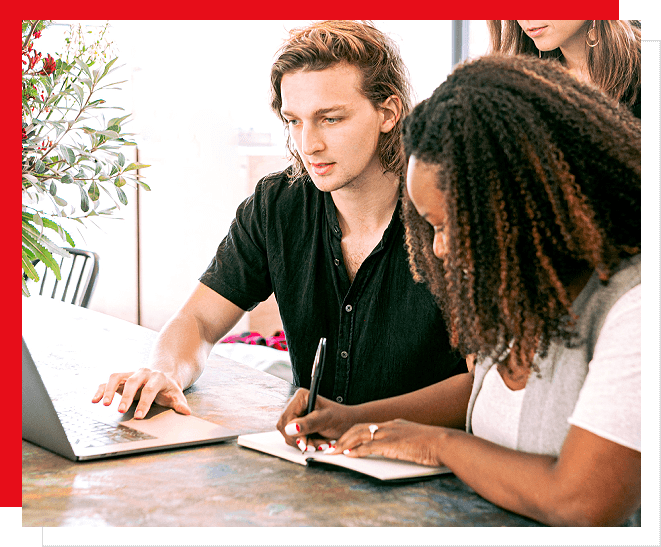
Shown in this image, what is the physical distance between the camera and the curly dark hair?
2.64 ft

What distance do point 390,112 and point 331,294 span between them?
0.43 metres

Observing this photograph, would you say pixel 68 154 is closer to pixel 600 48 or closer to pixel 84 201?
pixel 84 201

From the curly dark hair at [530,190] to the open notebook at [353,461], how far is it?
7.7 inches

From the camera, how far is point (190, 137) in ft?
12.6

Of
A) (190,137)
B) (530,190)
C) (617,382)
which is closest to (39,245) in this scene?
(530,190)

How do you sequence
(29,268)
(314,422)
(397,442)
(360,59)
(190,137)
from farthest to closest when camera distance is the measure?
(190,137) → (360,59) → (29,268) → (314,422) → (397,442)

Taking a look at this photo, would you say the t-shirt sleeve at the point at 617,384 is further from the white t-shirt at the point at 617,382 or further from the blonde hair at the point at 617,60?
the blonde hair at the point at 617,60

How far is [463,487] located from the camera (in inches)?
35.0

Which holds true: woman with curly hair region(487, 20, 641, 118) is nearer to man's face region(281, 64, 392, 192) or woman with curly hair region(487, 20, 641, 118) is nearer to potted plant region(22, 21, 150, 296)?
man's face region(281, 64, 392, 192)

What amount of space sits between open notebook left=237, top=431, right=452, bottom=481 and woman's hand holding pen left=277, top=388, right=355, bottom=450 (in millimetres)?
20

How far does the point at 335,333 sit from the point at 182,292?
2554mm

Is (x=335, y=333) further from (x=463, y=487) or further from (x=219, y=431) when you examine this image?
(x=463, y=487)

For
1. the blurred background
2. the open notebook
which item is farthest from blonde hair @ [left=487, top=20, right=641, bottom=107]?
the blurred background
